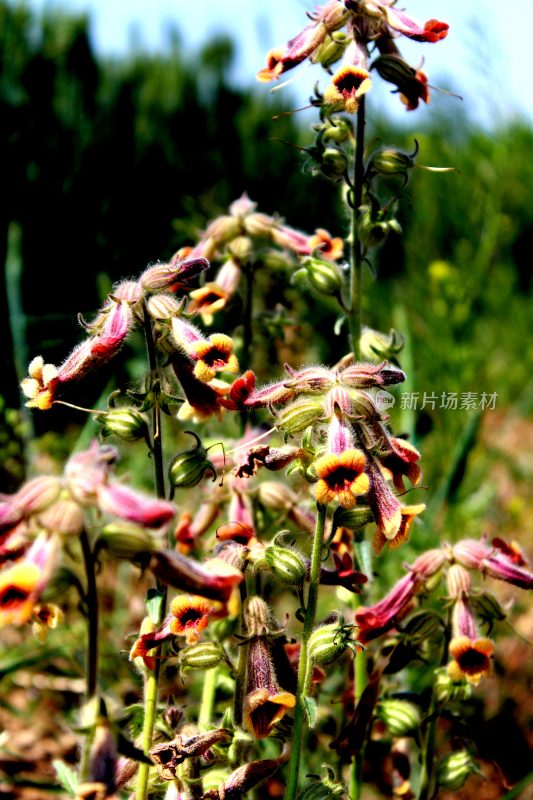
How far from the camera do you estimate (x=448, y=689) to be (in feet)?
6.09

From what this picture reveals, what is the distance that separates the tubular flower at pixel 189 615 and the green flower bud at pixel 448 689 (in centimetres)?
66

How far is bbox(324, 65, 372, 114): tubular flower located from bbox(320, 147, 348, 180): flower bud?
16cm

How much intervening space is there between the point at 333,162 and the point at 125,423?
89 centimetres

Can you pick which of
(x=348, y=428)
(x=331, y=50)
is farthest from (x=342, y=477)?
(x=331, y=50)

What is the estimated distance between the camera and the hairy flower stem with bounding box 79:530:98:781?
3.92 feet

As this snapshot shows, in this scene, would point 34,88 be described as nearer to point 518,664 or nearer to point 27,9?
point 27,9

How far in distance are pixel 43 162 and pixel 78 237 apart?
21.3 inches

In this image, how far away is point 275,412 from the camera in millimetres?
1646

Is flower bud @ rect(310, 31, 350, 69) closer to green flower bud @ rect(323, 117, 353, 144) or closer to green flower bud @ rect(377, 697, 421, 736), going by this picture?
green flower bud @ rect(323, 117, 353, 144)

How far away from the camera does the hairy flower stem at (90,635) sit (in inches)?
47.0

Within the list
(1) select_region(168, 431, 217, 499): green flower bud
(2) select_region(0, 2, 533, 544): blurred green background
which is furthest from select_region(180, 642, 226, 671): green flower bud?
(2) select_region(0, 2, 533, 544): blurred green background

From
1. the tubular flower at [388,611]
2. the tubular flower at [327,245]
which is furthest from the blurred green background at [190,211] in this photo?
the tubular flower at [388,611]

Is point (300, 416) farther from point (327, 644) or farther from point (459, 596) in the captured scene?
point (459, 596)

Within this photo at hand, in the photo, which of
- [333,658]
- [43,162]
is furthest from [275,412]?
[43,162]
